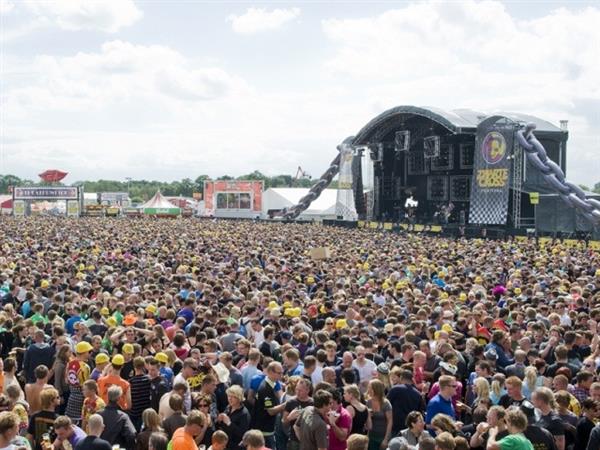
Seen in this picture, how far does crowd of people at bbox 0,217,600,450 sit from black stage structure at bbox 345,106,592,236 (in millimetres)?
23775

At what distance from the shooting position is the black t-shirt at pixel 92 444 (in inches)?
213

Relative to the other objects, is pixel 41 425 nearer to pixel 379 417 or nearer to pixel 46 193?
pixel 379 417

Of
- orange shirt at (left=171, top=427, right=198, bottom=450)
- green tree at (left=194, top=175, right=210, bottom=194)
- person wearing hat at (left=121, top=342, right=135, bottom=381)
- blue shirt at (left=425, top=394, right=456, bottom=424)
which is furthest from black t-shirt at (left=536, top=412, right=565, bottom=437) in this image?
green tree at (left=194, top=175, right=210, bottom=194)

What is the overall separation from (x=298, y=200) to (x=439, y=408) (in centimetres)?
6981

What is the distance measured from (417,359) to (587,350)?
248 centimetres

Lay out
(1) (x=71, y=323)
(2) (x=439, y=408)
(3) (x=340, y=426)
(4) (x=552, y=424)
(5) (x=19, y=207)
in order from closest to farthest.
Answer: (4) (x=552, y=424), (3) (x=340, y=426), (2) (x=439, y=408), (1) (x=71, y=323), (5) (x=19, y=207)

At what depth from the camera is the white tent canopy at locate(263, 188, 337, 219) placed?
68.5 meters

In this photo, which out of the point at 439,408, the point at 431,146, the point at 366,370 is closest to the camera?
the point at 439,408

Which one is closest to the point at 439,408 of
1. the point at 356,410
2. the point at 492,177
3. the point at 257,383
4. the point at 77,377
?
the point at 356,410

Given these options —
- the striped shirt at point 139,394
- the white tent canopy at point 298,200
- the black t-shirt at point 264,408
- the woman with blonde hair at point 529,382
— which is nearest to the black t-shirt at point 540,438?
the woman with blonde hair at point 529,382

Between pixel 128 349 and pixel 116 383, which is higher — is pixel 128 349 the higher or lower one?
the higher one

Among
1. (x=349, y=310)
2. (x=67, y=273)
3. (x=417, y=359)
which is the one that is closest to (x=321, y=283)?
(x=349, y=310)

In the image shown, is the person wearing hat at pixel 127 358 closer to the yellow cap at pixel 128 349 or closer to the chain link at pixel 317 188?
the yellow cap at pixel 128 349

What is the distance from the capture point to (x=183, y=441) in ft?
17.9
